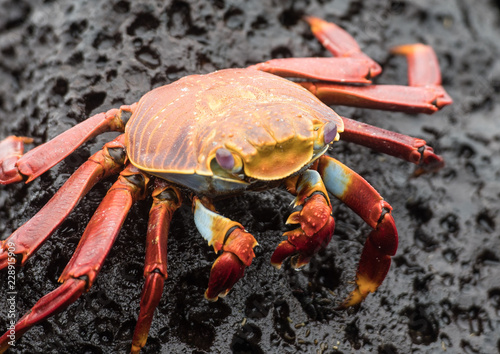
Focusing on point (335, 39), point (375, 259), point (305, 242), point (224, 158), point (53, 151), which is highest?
point (224, 158)

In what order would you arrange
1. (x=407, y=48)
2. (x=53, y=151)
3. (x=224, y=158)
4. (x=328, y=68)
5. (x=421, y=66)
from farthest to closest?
(x=407, y=48), (x=421, y=66), (x=328, y=68), (x=53, y=151), (x=224, y=158)

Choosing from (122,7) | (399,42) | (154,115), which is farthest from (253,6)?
(154,115)

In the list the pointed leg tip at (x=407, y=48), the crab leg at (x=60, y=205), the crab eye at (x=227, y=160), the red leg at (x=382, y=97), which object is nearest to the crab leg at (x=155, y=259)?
the crab leg at (x=60, y=205)

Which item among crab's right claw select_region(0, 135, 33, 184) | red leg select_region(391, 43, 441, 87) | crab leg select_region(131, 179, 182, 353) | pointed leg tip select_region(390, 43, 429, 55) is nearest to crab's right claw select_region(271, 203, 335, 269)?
crab leg select_region(131, 179, 182, 353)

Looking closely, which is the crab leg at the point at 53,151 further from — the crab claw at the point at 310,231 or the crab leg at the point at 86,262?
the crab claw at the point at 310,231

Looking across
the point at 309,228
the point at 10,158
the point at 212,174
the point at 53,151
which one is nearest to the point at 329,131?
the point at 309,228

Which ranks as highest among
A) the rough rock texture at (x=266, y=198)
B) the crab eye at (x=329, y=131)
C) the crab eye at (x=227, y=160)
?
the crab eye at (x=227, y=160)

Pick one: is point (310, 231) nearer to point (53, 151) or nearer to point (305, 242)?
point (305, 242)
